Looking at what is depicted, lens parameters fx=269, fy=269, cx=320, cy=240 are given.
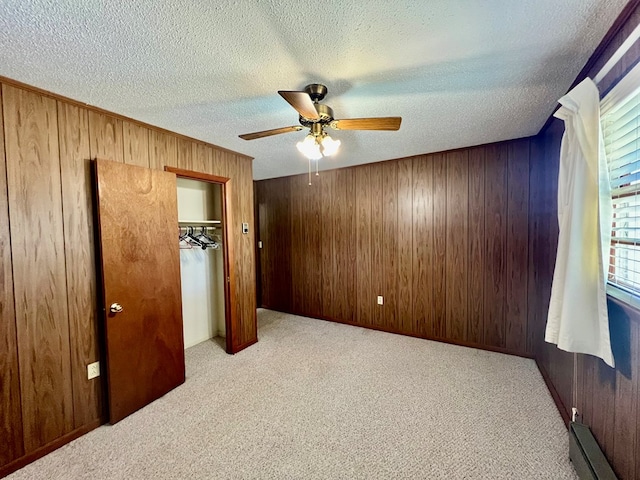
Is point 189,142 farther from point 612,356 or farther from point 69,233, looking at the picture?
point 612,356

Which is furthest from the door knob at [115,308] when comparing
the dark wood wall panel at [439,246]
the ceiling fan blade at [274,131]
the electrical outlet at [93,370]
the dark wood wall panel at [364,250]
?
the dark wood wall panel at [439,246]

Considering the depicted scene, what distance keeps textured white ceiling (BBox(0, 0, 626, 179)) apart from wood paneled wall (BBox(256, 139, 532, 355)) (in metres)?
1.02

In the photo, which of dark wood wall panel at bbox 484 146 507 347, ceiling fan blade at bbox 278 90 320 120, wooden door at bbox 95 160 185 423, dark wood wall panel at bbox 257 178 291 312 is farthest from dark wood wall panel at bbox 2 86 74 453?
dark wood wall panel at bbox 484 146 507 347

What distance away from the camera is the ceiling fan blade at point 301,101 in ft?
4.42

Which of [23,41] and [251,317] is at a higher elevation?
[23,41]

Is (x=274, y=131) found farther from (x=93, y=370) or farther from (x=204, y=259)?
(x=204, y=259)

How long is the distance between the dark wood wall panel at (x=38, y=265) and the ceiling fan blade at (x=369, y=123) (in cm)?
195

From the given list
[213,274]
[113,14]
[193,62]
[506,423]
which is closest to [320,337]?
[213,274]

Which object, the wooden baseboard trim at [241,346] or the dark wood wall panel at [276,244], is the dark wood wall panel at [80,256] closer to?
the wooden baseboard trim at [241,346]

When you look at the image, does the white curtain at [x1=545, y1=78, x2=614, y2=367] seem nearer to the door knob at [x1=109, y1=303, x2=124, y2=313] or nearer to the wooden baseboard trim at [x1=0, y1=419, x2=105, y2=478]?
the door knob at [x1=109, y1=303, x2=124, y2=313]

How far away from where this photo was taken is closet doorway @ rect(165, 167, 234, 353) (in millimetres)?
3152

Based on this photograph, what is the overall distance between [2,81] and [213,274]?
2.62 m

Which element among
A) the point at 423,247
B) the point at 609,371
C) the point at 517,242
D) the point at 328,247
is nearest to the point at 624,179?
the point at 609,371

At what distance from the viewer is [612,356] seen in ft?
4.28
